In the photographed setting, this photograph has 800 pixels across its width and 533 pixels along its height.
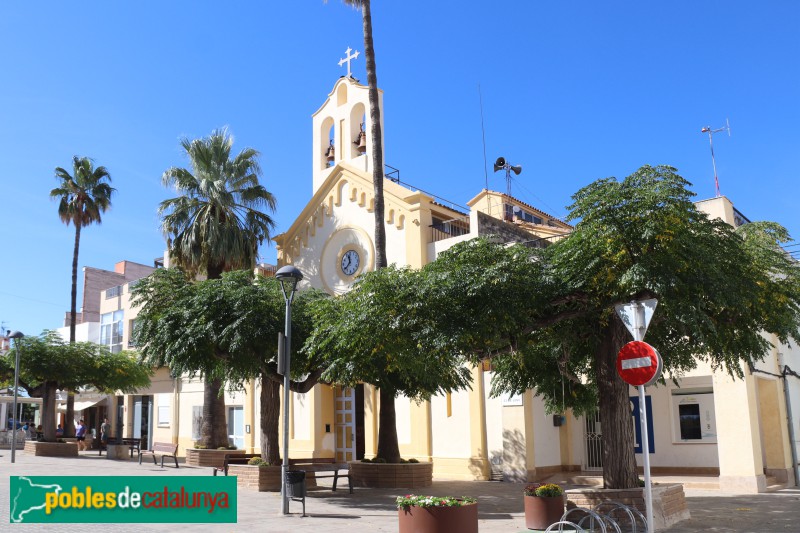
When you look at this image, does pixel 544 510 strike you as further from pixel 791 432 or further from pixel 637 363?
pixel 791 432

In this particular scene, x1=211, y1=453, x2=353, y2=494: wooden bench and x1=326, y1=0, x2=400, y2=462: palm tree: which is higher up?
x1=326, y1=0, x2=400, y2=462: palm tree

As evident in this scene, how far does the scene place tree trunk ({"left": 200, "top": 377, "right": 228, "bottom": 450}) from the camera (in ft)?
84.5

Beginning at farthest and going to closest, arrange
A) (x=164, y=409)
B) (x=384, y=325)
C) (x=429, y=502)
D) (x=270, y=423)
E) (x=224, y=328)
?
(x=164, y=409)
(x=270, y=423)
(x=224, y=328)
(x=384, y=325)
(x=429, y=502)

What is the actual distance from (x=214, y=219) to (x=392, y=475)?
444 inches

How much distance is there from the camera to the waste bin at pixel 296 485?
13.5 m

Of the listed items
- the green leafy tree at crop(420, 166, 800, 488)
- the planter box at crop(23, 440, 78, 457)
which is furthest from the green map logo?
the planter box at crop(23, 440, 78, 457)

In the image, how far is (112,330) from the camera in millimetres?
42812

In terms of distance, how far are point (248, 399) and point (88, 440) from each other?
592 inches

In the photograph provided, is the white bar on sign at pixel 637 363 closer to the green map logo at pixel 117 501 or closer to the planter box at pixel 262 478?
the green map logo at pixel 117 501

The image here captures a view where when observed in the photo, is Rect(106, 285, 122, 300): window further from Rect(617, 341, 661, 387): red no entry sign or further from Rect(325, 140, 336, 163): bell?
Rect(617, 341, 661, 387): red no entry sign

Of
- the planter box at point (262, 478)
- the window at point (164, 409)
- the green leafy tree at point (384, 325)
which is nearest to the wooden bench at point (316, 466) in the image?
the planter box at point (262, 478)

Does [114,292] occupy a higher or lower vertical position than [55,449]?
higher

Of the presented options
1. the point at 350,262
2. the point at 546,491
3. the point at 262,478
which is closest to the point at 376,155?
the point at 350,262

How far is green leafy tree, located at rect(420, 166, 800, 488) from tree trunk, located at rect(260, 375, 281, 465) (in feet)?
22.7
